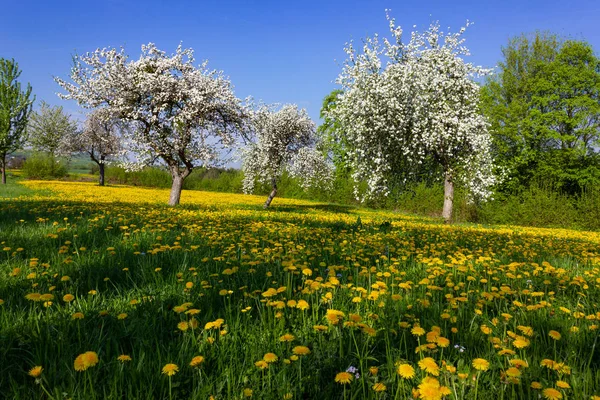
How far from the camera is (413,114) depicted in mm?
16094

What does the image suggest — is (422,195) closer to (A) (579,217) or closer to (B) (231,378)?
(A) (579,217)

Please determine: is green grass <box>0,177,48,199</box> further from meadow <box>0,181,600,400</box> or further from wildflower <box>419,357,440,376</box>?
wildflower <box>419,357,440,376</box>

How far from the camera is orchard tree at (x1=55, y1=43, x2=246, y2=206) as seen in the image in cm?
1695

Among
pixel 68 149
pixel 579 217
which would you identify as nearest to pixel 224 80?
pixel 579 217

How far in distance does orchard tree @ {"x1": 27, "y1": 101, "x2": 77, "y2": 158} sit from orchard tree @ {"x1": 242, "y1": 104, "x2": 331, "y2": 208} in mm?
37041

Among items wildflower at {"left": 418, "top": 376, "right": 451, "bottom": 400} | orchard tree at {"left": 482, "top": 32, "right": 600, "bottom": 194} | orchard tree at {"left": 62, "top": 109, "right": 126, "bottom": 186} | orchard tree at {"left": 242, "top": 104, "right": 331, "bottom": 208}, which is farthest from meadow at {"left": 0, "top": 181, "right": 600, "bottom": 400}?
orchard tree at {"left": 62, "top": 109, "right": 126, "bottom": 186}

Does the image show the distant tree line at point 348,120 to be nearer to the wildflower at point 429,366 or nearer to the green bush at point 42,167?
the wildflower at point 429,366

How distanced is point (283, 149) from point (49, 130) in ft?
140

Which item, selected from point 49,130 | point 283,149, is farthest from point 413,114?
point 49,130

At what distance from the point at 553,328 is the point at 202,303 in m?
2.88

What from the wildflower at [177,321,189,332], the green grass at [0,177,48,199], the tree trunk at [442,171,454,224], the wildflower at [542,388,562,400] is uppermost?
the tree trunk at [442,171,454,224]

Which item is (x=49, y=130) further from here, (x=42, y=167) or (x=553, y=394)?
(x=553, y=394)

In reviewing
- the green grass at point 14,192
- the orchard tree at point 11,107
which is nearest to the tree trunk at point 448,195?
the green grass at point 14,192

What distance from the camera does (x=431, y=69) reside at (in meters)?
16.8
